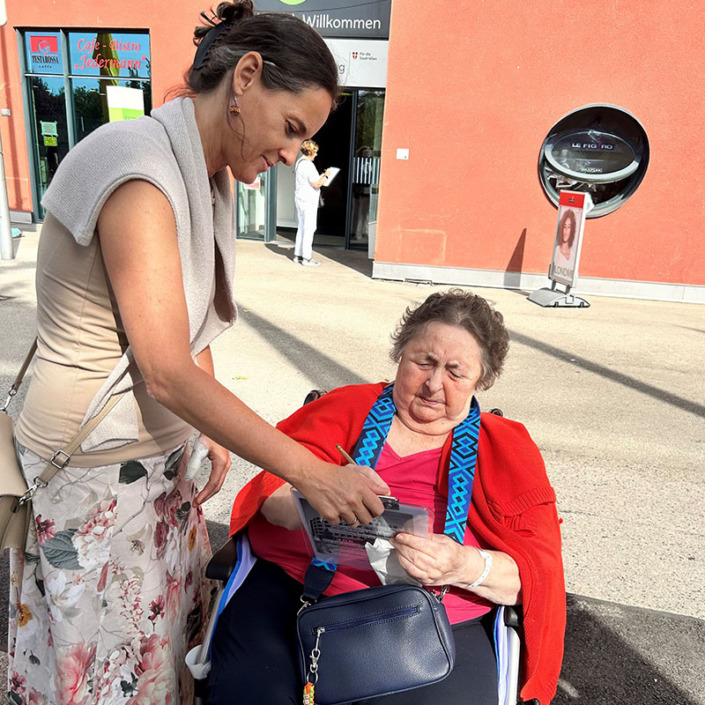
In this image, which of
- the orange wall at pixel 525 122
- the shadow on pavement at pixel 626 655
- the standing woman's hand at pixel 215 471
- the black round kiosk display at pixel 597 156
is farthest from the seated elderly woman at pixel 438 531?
the black round kiosk display at pixel 597 156

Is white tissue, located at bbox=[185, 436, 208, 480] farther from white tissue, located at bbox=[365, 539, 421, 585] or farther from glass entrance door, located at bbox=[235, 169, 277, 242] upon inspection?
glass entrance door, located at bbox=[235, 169, 277, 242]

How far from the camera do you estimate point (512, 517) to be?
189 centimetres

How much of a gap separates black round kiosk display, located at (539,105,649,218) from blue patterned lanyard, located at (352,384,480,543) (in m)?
7.68

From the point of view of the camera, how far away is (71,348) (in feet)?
4.48

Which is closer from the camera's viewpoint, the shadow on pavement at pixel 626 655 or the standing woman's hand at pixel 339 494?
the standing woman's hand at pixel 339 494

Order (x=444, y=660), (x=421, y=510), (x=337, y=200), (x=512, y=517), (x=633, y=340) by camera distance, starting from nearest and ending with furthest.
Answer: (x=421, y=510) < (x=444, y=660) < (x=512, y=517) < (x=633, y=340) < (x=337, y=200)

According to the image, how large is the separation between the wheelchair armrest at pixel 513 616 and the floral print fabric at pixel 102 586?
877 mm

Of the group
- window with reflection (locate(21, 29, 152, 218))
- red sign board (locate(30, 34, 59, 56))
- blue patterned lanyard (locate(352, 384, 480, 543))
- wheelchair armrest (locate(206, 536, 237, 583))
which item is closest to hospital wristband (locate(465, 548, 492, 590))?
blue patterned lanyard (locate(352, 384, 480, 543))

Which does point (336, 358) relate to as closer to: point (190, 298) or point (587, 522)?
point (587, 522)

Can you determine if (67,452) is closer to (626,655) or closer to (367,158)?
(626,655)

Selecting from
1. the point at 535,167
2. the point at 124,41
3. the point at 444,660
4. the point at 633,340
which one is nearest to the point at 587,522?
the point at 444,660

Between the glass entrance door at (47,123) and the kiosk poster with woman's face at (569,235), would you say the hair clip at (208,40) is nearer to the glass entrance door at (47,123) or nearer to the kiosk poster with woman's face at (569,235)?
the kiosk poster with woman's face at (569,235)

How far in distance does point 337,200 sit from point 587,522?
36.8 ft

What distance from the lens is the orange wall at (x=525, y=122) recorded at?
8.38m
